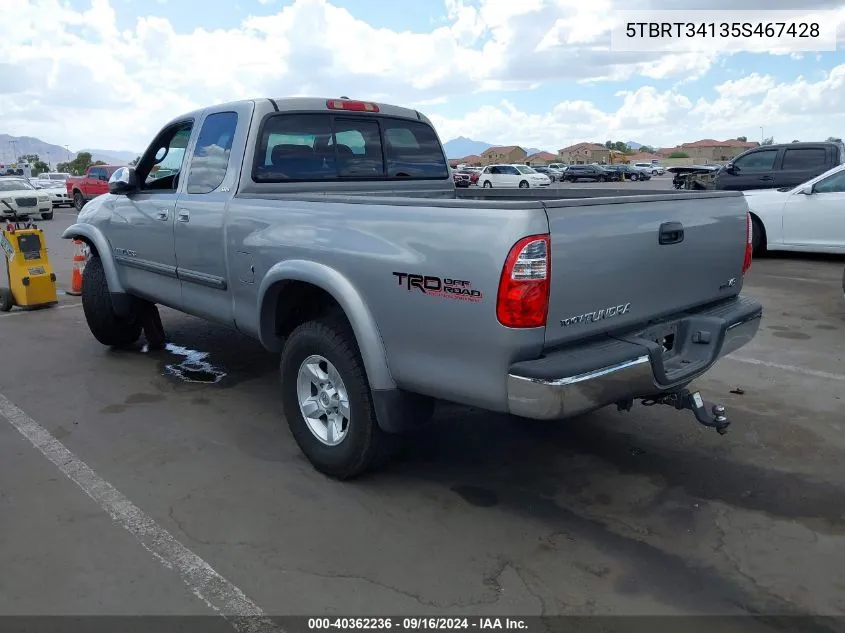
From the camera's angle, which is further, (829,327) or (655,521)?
(829,327)

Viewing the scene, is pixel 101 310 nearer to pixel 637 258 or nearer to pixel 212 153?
pixel 212 153

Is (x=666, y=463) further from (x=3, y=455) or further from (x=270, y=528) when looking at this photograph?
(x=3, y=455)

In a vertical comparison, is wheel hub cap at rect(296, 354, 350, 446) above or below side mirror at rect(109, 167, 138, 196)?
below

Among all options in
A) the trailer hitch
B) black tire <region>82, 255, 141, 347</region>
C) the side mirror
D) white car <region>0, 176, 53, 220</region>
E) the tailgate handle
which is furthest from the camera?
white car <region>0, 176, 53, 220</region>

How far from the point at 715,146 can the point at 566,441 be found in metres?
129

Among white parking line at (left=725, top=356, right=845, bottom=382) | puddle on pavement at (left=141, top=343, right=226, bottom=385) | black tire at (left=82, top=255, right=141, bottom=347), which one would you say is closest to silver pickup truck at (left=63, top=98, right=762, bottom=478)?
puddle on pavement at (left=141, top=343, right=226, bottom=385)

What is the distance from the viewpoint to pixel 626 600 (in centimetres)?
277

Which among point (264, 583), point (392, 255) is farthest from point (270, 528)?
point (392, 255)

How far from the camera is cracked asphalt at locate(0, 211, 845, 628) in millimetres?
2824

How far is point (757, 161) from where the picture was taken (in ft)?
46.8

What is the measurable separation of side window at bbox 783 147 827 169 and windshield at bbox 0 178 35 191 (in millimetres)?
21289

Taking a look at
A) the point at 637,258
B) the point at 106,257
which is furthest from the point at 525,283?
the point at 106,257

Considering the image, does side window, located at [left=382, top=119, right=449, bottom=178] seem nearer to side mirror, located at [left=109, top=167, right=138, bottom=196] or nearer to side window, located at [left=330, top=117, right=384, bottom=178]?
side window, located at [left=330, top=117, right=384, bottom=178]

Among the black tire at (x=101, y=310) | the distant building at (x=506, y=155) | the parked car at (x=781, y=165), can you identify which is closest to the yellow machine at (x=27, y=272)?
the black tire at (x=101, y=310)
